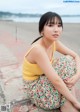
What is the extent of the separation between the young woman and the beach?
0.37 meters

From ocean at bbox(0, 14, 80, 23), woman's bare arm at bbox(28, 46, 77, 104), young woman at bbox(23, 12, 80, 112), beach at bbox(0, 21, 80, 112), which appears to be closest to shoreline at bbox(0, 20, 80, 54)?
beach at bbox(0, 21, 80, 112)

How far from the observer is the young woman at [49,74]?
7.03ft

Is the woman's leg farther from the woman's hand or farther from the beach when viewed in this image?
the beach

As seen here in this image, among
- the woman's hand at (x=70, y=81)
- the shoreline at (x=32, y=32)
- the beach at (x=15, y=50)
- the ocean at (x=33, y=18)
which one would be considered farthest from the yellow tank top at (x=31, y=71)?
the ocean at (x=33, y=18)

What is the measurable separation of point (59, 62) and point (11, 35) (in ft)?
13.5

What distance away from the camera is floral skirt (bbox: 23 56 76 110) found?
221cm

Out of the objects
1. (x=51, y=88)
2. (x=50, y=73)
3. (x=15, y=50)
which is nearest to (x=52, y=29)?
(x=50, y=73)

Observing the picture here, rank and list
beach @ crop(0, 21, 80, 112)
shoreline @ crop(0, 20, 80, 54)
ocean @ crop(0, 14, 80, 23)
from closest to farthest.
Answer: beach @ crop(0, 21, 80, 112)
shoreline @ crop(0, 20, 80, 54)
ocean @ crop(0, 14, 80, 23)

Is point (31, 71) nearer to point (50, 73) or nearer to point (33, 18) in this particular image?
point (50, 73)

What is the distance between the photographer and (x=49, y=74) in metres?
2.13

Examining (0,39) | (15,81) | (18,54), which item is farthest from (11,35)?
(15,81)

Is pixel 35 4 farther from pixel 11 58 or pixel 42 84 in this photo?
pixel 42 84

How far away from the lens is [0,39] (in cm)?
572

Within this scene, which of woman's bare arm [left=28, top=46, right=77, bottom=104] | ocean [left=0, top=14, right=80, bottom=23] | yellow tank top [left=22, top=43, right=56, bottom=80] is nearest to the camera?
woman's bare arm [left=28, top=46, right=77, bottom=104]
